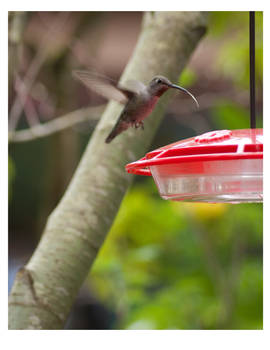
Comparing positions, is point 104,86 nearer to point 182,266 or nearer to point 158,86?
point 158,86

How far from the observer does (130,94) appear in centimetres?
106

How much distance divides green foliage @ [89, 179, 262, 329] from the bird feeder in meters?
1.50

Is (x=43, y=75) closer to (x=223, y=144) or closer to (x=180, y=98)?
(x=180, y=98)

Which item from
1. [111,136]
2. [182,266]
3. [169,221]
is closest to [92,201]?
[111,136]

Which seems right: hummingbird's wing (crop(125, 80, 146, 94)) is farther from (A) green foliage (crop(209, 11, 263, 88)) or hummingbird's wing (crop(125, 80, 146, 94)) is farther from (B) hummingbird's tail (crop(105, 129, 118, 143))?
(A) green foliage (crop(209, 11, 263, 88))

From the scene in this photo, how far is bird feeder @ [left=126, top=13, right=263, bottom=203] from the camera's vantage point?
727 mm

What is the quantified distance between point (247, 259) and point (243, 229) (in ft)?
Answer: 1.57

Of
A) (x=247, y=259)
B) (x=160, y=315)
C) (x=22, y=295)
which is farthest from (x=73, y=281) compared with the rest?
(x=247, y=259)

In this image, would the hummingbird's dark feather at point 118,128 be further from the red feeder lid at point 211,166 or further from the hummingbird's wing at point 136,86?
the red feeder lid at point 211,166

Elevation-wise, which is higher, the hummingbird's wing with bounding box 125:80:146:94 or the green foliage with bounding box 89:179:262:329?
the hummingbird's wing with bounding box 125:80:146:94

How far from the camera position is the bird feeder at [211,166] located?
0.73 meters

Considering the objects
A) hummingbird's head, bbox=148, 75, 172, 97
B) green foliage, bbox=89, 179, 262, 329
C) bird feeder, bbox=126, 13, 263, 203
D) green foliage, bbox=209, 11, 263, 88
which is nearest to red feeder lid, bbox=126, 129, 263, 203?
bird feeder, bbox=126, 13, 263, 203

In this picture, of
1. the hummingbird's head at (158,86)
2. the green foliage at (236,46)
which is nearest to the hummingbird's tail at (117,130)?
the hummingbird's head at (158,86)
